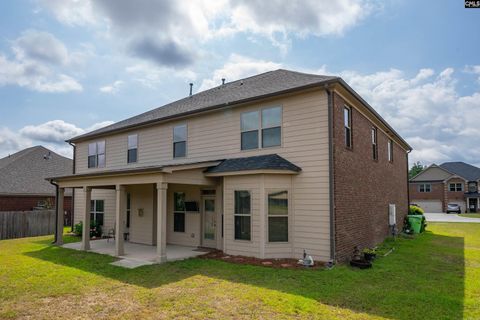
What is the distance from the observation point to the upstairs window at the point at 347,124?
35.0 ft

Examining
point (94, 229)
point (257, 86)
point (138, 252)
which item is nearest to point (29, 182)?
point (94, 229)

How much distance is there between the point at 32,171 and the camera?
24.0 metres

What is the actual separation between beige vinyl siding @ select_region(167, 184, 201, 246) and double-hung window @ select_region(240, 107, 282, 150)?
9.86 ft

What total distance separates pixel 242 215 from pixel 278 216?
118 centimetres

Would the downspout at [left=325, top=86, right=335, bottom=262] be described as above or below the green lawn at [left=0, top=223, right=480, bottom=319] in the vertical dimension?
above

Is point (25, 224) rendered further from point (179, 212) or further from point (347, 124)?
point (347, 124)

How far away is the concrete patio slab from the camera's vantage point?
385 inches

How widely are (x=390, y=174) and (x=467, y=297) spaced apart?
1085 cm

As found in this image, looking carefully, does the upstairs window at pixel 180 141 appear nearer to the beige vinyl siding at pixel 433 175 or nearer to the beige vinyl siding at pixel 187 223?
the beige vinyl siding at pixel 187 223

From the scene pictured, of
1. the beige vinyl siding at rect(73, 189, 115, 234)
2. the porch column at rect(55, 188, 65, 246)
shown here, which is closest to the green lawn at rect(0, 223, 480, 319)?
the porch column at rect(55, 188, 65, 246)

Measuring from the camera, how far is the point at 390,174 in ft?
54.6

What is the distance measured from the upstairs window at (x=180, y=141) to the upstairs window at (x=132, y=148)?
2751mm

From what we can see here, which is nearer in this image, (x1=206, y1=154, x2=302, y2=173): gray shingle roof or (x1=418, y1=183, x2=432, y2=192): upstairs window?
(x1=206, y1=154, x2=302, y2=173): gray shingle roof

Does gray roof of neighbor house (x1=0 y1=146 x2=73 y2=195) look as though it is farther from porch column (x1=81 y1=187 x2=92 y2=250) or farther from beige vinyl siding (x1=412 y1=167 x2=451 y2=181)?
beige vinyl siding (x1=412 y1=167 x2=451 y2=181)
